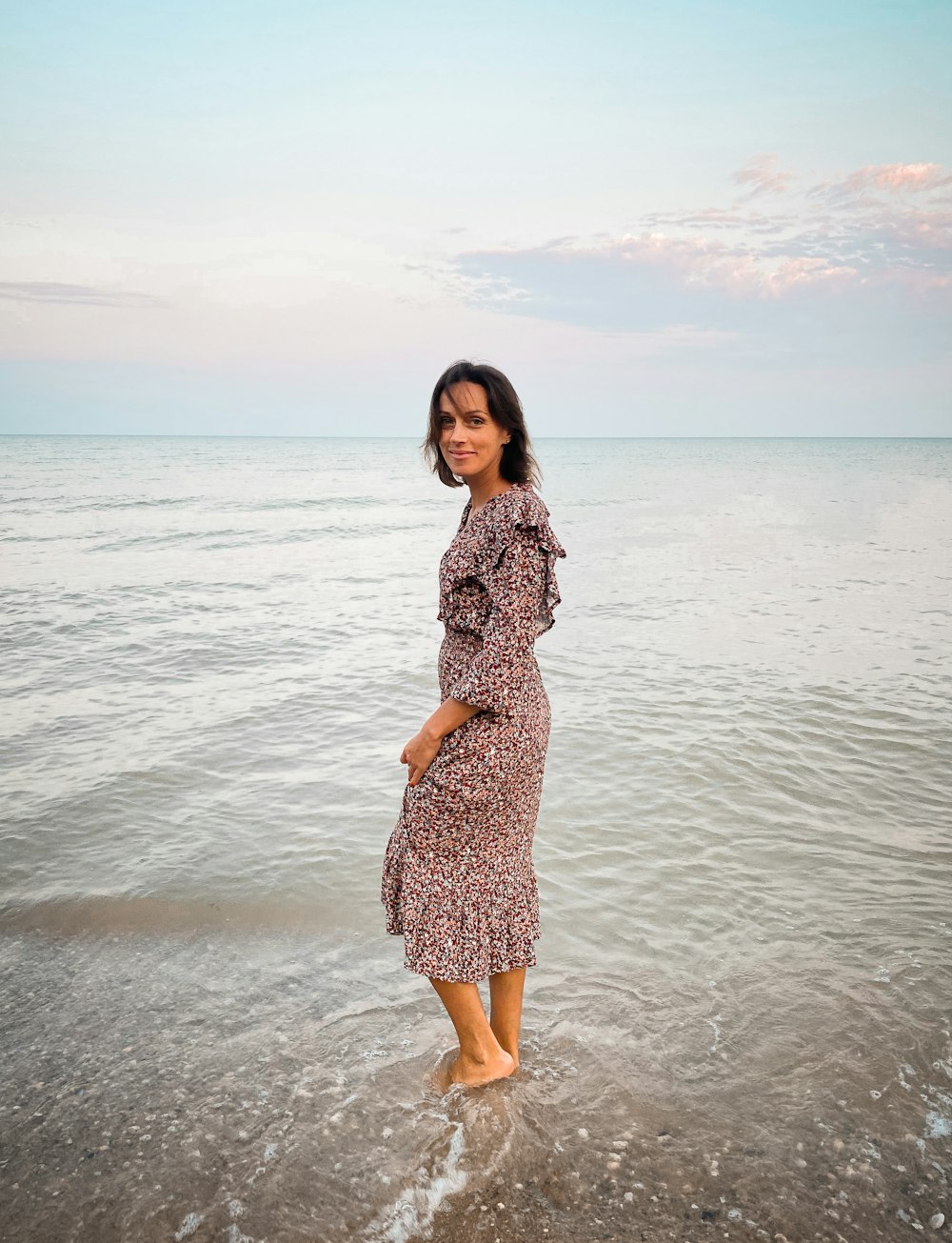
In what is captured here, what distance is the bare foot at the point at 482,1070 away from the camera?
2949mm

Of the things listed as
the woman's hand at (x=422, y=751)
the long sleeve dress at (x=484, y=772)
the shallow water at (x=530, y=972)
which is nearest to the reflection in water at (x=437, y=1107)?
the shallow water at (x=530, y=972)

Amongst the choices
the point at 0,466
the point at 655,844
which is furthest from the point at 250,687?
the point at 0,466

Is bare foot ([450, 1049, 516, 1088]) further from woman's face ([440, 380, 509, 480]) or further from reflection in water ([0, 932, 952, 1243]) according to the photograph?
woman's face ([440, 380, 509, 480])

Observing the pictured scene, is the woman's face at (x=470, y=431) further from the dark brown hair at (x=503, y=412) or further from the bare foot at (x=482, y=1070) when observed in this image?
the bare foot at (x=482, y=1070)

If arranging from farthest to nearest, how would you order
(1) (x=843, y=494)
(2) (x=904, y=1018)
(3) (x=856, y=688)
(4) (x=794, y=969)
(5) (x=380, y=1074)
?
(1) (x=843, y=494), (3) (x=856, y=688), (4) (x=794, y=969), (2) (x=904, y=1018), (5) (x=380, y=1074)

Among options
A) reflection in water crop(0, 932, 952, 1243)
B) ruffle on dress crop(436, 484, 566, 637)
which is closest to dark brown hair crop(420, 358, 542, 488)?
ruffle on dress crop(436, 484, 566, 637)

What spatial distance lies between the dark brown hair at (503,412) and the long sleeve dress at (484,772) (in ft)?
0.23

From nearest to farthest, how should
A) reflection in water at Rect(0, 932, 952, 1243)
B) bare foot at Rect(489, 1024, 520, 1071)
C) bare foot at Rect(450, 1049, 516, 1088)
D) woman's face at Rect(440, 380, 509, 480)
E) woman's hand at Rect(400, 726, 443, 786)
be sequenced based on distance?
reflection in water at Rect(0, 932, 952, 1243) < woman's hand at Rect(400, 726, 443, 786) < woman's face at Rect(440, 380, 509, 480) < bare foot at Rect(450, 1049, 516, 1088) < bare foot at Rect(489, 1024, 520, 1071)

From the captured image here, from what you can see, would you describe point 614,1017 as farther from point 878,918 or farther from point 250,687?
point 250,687

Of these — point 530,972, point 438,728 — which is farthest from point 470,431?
point 530,972

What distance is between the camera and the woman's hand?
2.57m

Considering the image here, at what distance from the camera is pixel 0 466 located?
47.7 metres

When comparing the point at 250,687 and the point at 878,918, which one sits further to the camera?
the point at 250,687

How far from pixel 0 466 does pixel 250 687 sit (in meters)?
47.0
